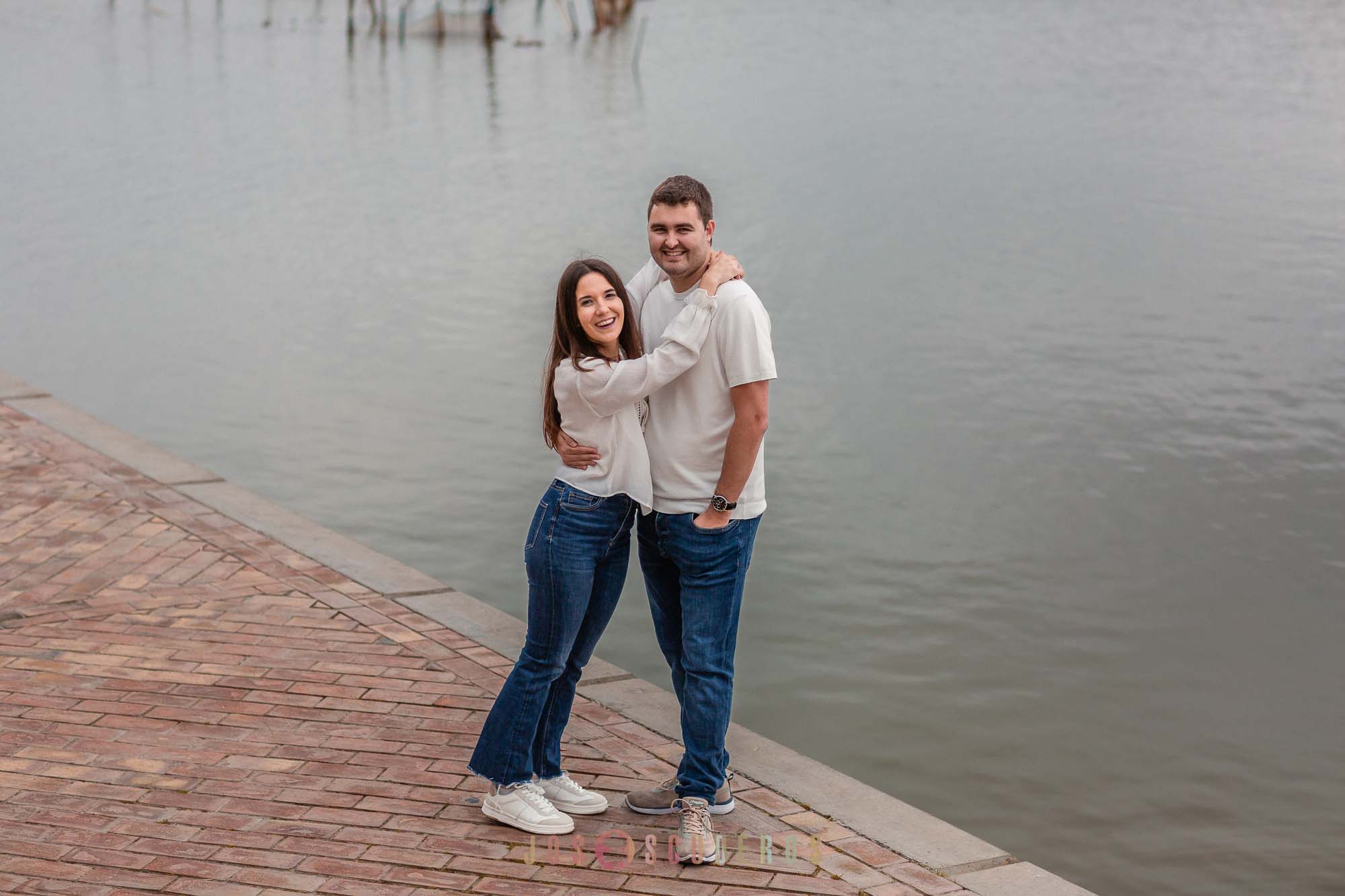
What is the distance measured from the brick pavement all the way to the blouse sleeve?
4.51 ft

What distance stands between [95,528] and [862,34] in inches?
1761

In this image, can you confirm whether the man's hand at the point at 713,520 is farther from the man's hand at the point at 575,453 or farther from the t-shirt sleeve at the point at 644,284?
the t-shirt sleeve at the point at 644,284

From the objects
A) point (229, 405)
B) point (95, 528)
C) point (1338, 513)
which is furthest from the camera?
point (229, 405)

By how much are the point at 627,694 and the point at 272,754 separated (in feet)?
4.42

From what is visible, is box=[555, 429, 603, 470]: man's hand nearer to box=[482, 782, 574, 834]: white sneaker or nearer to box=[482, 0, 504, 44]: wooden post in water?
box=[482, 782, 574, 834]: white sneaker

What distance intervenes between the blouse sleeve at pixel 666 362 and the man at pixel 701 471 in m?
0.06

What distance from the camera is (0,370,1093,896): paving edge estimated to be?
181 inches

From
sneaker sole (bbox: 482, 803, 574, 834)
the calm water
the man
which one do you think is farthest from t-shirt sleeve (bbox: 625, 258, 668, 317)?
the calm water

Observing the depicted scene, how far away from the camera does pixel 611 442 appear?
172 inches

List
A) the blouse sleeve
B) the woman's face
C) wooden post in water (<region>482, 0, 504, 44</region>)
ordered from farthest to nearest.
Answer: wooden post in water (<region>482, 0, 504, 44</region>)
the woman's face
the blouse sleeve

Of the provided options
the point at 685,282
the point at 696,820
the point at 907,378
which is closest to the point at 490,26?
the point at 907,378

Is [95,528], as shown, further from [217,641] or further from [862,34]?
[862,34]

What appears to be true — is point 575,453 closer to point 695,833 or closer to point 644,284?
point 644,284

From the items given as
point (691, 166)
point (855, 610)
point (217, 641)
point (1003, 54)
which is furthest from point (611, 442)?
point (1003, 54)
